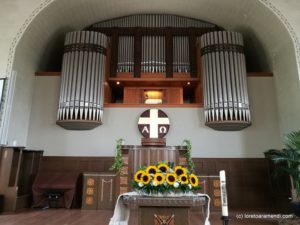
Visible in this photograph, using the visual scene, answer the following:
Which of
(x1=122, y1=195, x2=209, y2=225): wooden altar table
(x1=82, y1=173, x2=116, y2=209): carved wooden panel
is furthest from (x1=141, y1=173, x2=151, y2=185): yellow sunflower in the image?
(x1=82, y1=173, x2=116, y2=209): carved wooden panel

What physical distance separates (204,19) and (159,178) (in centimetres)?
723

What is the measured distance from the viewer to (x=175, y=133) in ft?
23.4

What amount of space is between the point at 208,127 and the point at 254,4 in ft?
11.4

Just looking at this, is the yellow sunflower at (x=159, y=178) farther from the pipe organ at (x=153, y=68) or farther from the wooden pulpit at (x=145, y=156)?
the pipe organ at (x=153, y=68)

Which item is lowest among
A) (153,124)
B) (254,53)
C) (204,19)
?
(153,124)

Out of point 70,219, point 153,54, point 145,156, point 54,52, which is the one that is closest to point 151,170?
point 70,219

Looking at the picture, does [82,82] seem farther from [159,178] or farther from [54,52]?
[159,178]

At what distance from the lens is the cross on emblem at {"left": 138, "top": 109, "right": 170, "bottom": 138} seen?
7016mm

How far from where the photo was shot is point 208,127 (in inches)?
280

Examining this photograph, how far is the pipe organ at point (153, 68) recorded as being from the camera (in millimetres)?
6746

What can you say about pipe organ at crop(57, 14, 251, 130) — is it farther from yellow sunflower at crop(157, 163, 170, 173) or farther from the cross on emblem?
yellow sunflower at crop(157, 163, 170, 173)

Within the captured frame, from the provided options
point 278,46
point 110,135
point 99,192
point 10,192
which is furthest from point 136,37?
point 10,192

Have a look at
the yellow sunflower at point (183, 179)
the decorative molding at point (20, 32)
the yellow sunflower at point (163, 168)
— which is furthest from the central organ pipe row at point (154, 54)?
the yellow sunflower at point (183, 179)

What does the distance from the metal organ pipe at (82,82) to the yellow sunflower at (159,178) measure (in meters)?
4.63
